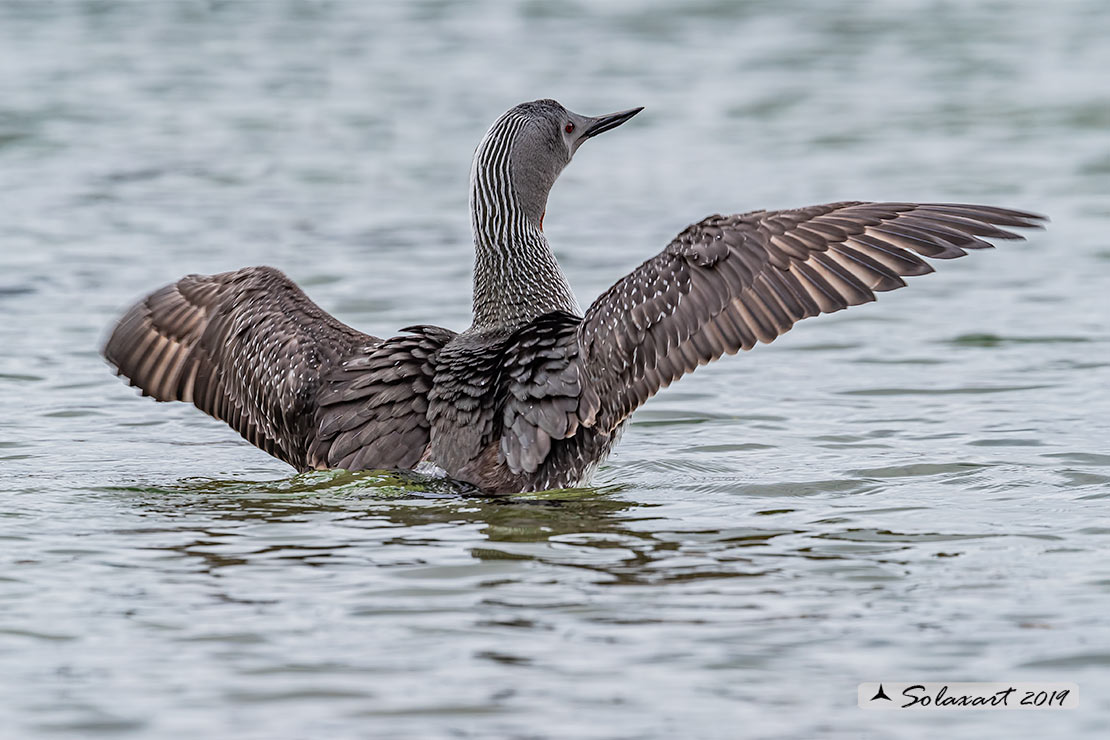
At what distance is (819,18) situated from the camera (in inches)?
898

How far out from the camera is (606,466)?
8445 millimetres

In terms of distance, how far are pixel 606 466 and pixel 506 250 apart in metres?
1.19

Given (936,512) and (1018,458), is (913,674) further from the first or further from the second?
(1018,458)

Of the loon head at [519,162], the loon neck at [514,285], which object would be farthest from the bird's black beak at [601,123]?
the loon neck at [514,285]

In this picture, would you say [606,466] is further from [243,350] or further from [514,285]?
[243,350]

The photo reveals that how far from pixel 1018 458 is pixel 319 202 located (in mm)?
8526

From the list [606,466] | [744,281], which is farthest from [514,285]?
[744,281]

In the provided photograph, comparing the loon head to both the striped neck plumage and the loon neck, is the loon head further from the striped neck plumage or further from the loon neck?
the loon neck

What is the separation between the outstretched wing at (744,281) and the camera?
6.96 meters

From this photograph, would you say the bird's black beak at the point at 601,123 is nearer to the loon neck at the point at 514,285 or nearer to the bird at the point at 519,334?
the bird at the point at 519,334

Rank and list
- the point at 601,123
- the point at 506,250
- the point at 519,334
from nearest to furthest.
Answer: the point at 519,334 < the point at 506,250 < the point at 601,123

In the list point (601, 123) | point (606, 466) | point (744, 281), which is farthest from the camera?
point (601, 123)

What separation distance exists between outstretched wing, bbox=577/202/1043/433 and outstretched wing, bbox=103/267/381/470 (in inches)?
54.6

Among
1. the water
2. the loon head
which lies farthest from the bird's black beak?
the water
